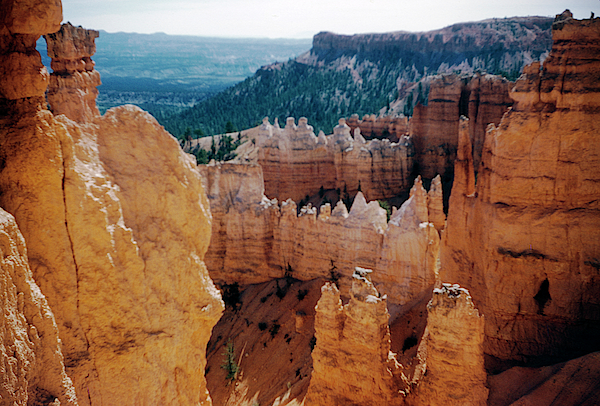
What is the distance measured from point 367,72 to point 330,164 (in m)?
60.1

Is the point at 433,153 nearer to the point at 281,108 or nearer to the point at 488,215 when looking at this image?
the point at 488,215

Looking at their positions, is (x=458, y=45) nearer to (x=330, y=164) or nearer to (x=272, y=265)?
(x=330, y=164)

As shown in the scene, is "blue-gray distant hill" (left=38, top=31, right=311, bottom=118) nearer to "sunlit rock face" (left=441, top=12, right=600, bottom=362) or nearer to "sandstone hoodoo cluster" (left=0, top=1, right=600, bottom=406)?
"sandstone hoodoo cluster" (left=0, top=1, right=600, bottom=406)

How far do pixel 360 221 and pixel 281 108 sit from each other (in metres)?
70.1

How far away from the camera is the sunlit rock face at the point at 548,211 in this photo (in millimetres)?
13406

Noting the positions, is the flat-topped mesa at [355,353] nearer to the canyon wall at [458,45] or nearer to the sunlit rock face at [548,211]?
the sunlit rock face at [548,211]

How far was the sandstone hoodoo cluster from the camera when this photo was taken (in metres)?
5.33

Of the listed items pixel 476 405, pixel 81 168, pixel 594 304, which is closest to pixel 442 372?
pixel 476 405

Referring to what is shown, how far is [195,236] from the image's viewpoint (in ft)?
23.6

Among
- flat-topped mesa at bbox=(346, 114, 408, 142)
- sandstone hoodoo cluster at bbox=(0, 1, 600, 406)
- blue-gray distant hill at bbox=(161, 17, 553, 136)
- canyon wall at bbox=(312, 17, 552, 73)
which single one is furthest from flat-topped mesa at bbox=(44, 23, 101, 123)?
canyon wall at bbox=(312, 17, 552, 73)

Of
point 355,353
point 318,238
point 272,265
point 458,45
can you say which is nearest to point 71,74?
point 355,353

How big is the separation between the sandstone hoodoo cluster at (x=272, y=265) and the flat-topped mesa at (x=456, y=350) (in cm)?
5

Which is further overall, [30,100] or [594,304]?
[594,304]

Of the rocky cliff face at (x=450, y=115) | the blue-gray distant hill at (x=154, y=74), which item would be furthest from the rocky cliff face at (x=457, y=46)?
Answer: the blue-gray distant hill at (x=154, y=74)
